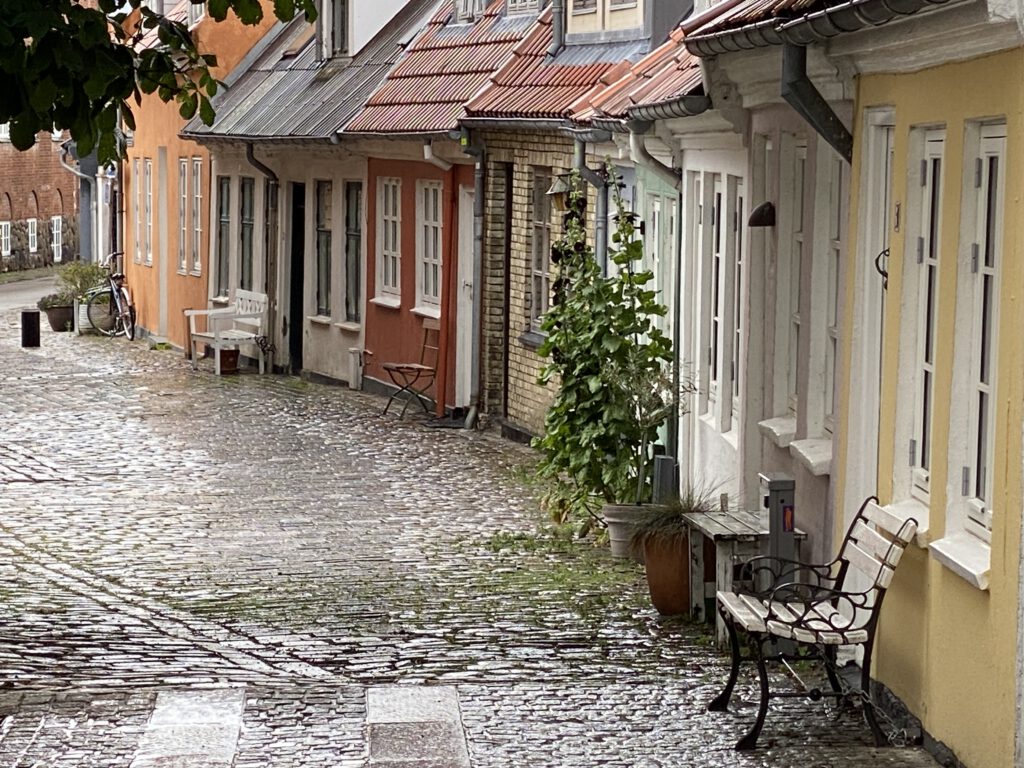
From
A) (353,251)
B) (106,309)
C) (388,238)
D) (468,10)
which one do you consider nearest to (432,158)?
(468,10)

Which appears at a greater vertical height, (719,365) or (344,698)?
(719,365)

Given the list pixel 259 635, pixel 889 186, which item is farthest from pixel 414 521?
pixel 889 186

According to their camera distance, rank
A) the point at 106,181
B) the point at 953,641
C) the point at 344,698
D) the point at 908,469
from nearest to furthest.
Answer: the point at 953,641 → the point at 908,469 → the point at 344,698 → the point at 106,181

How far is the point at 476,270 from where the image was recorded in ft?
64.5

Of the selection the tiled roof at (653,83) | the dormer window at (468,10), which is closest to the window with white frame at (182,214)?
the dormer window at (468,10)

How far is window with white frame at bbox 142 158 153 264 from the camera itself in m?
33.5

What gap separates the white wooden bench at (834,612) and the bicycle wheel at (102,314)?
27.0 metres

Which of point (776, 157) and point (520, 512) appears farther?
point (520, 512)

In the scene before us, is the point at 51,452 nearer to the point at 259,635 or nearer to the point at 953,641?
the point at 259,635

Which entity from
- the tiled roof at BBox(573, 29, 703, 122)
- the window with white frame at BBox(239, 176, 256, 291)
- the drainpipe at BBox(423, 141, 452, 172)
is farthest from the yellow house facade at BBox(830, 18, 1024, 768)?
the window with white frame at BBox(239, 176, 256, 291)

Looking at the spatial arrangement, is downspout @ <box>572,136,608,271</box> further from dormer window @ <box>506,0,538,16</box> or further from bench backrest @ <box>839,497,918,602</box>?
bench backrest @ <box>839,497,918,602</box>

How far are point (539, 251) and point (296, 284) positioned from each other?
8.29 metres

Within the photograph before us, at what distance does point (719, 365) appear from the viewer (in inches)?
480

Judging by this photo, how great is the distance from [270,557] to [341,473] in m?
4.33
